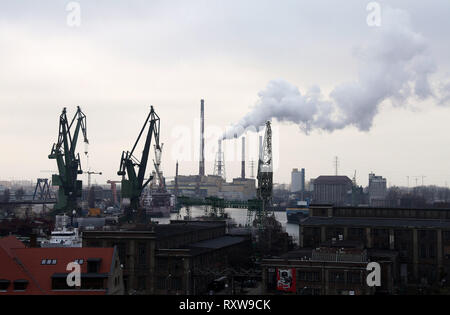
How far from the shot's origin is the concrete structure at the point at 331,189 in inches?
7234

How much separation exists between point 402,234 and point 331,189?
489 feet

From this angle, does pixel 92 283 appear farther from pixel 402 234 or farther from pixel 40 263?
pixel 402 234

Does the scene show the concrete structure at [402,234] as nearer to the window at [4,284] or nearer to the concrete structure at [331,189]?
the window at [4,284]

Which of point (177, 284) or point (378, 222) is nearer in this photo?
point (177, 284)

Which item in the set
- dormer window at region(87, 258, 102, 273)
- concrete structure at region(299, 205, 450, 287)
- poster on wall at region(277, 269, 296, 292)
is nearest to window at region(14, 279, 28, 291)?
dormer window at region(87, 258, 102, 273)

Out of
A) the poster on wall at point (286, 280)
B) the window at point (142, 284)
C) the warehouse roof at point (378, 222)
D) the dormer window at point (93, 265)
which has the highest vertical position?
the warehouse roof at point (378, 222)

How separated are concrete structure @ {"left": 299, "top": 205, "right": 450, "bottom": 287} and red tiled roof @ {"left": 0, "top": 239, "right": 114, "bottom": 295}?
21.0 m

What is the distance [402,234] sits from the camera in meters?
39.1

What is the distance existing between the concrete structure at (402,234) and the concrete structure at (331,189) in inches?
5525

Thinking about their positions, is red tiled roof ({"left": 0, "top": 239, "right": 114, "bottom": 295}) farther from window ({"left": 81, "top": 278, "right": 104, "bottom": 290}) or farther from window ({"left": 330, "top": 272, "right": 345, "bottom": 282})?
window ({"left": 330, "top": 272, "right": 345, "bottom": 282})

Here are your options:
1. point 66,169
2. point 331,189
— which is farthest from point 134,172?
point 331,189

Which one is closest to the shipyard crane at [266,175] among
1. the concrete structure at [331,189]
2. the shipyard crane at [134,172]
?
the shipyard crane at [134,172]
